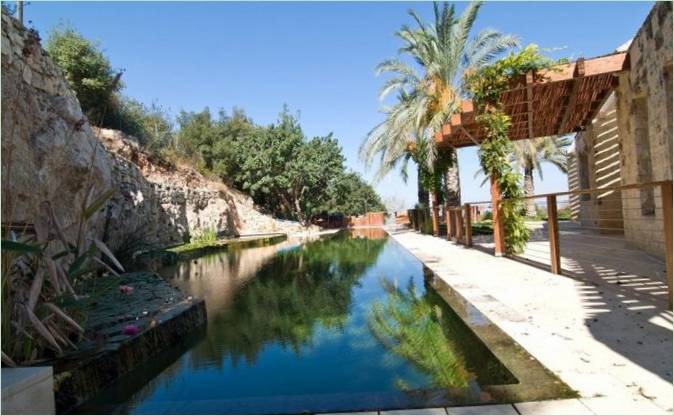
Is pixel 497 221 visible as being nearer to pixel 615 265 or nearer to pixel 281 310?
pixel 615 265

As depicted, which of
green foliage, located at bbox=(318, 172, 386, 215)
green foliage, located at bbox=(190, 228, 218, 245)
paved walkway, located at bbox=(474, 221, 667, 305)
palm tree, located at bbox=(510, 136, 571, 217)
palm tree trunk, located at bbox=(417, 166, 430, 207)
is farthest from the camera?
green foliage, located at bbox=(318, 172, 386, 215)

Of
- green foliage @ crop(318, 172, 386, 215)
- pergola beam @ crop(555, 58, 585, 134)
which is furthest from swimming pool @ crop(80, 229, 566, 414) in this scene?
green foliage @ crop(318, 172, 386, 215)

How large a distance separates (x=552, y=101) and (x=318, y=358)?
8.80m

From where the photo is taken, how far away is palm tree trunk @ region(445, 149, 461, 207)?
50.6ft

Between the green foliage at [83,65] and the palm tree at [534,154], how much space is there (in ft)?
64.5

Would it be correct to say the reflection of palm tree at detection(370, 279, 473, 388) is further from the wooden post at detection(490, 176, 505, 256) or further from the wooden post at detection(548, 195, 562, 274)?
the wooden post at detection(490, 176, 505, 256)

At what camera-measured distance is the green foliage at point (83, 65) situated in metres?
15.7

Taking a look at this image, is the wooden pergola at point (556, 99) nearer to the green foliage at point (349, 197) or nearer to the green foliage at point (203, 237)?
the green foliage at point (203, 237)

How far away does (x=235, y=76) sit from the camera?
16.9m

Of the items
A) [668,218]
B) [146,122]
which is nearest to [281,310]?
[668,218]

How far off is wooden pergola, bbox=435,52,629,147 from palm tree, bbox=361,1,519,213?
82.8 inches

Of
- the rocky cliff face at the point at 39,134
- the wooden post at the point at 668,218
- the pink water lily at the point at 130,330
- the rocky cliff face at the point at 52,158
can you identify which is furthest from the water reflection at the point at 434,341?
the rocky cliff face at the point at 39,134

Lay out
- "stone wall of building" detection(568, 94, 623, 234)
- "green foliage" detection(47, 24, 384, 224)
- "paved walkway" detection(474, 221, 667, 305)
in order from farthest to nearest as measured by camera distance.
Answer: "green foliage" detection(47, 24, 384, 224)
"stone wall of building" detection(568, 94, 623, 234)
"paved walkway" detection(474, 221, 667, 305)

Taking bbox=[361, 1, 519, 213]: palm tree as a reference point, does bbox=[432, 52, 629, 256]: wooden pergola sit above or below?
below
